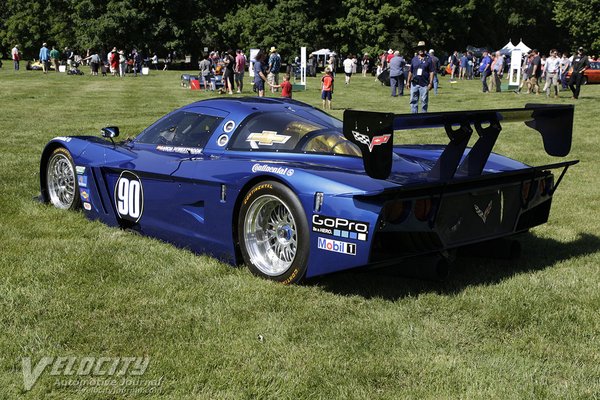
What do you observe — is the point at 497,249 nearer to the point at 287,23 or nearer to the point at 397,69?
the point at 397,69

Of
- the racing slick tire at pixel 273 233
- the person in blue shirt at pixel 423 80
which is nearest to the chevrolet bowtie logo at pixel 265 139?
the racing slick tire at pixel 273 233

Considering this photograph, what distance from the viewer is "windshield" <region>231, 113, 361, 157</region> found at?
5719mm

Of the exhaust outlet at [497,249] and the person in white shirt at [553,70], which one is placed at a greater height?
the person in white shirt at [553,70]

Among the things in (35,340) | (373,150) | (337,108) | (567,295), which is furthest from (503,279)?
(337,108)

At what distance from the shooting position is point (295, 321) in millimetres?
4500

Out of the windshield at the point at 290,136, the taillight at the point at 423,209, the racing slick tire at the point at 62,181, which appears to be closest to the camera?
the taillight at the point at 423,209

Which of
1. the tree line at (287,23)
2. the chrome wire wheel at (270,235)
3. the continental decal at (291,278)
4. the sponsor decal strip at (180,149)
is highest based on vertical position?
the tree line at (287,23)

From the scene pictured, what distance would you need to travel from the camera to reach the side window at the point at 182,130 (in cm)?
625

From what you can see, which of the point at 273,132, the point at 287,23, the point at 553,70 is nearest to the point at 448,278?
the point at 273,132

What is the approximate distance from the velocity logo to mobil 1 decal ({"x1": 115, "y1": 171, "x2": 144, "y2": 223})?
208cm

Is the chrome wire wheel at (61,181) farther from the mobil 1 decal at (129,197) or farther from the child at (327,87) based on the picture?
the child at (327,87)

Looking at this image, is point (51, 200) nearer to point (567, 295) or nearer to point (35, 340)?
point (35, 340)

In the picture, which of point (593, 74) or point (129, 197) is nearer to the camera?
point (129, 197)

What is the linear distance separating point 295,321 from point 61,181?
3.98 m
